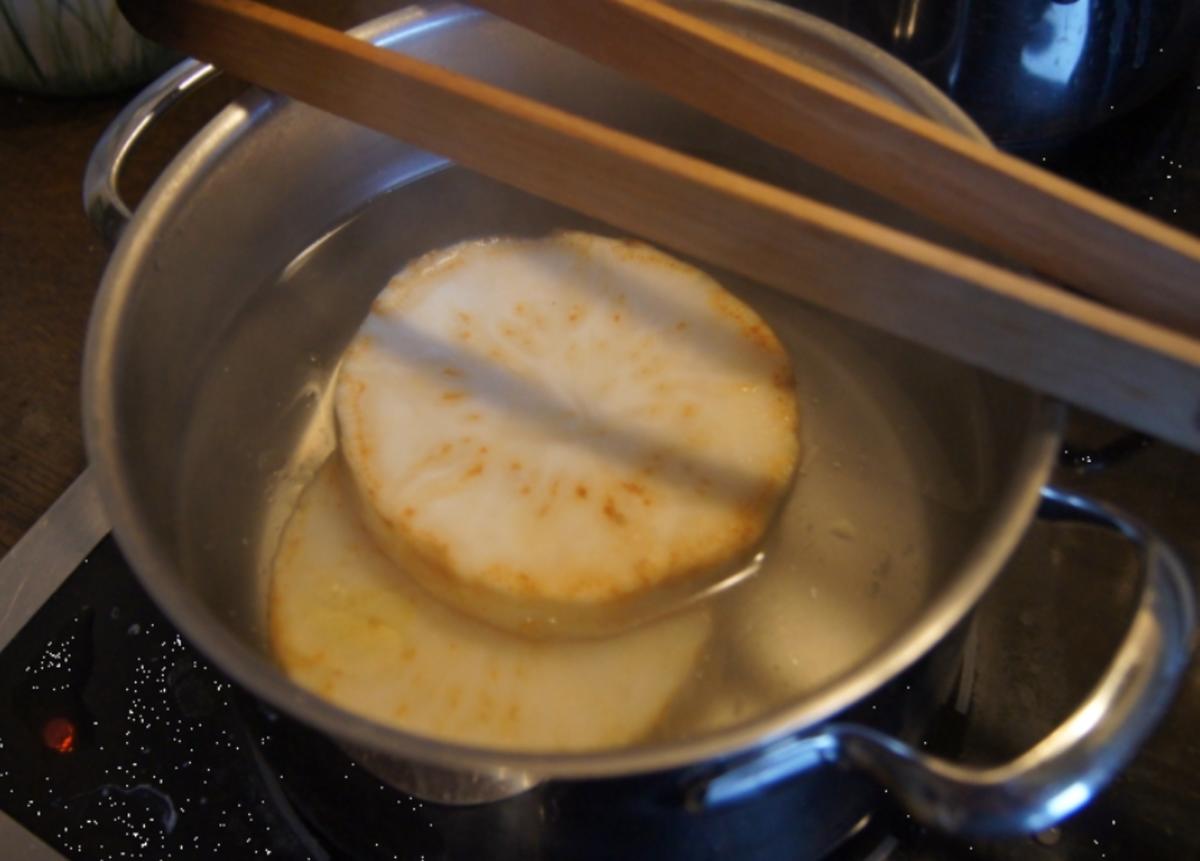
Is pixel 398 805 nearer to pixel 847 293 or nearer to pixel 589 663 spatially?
pixel 589 663

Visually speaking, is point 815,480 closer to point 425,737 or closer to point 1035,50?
point 1035,50

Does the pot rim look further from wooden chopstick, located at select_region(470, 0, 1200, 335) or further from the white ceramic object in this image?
the white ceramic object

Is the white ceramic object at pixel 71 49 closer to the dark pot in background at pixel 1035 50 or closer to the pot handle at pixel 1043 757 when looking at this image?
the dark pot in background at pixel 1035 50

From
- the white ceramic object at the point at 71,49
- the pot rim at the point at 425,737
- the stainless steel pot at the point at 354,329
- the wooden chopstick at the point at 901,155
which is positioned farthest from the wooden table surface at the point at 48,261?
the wooden chopstick at the point at 901,155

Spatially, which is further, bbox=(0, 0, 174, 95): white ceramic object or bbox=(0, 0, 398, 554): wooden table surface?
bbox=(0, 0, 174, 95): white ceramic object

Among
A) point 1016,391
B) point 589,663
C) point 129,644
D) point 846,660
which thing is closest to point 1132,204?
point 1016,391

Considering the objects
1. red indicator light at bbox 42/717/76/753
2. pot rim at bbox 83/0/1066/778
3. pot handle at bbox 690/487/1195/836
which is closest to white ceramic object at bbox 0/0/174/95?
pot rim at bbox 83/0/1066/778
